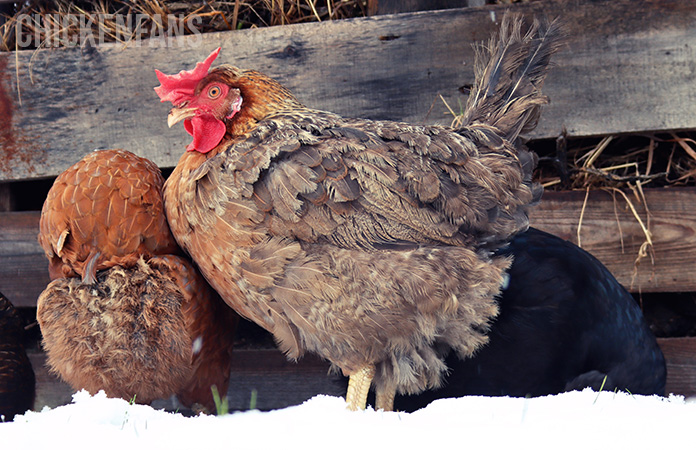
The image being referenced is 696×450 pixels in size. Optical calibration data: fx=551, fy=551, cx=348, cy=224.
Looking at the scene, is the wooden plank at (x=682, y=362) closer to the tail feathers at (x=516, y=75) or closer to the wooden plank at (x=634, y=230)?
the wooden plank at (x=634, y=230)

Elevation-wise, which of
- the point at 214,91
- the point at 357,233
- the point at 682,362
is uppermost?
the point at 214,91

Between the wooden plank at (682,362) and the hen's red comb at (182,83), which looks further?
the wooden plank at (682,362)

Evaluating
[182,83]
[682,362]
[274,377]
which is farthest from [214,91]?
[682,362]

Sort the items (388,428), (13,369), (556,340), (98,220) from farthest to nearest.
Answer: (13,369), (556,340), (98,220), (388,428)

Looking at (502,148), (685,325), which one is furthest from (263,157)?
(685,325)

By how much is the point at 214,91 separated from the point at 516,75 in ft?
2.80

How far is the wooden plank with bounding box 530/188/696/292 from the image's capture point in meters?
1.86

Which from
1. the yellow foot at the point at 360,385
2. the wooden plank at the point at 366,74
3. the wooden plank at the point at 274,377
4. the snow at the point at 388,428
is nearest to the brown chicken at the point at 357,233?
the yellow foot at the point at 360,385

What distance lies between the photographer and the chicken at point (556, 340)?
60.0 inches

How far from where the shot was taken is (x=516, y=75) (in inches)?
62.6

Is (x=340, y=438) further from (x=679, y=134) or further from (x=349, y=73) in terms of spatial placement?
(x=679, y=134)

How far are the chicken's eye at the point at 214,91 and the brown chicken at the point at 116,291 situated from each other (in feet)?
0.96

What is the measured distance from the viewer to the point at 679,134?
1.95 meters

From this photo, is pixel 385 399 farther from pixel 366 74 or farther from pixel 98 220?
pixel 366 74
